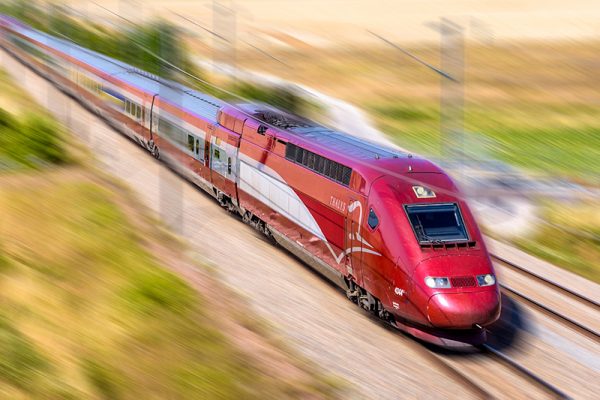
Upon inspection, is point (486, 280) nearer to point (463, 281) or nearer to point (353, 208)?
point (463, 281)

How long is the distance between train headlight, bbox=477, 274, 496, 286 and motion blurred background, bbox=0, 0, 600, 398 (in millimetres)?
2675

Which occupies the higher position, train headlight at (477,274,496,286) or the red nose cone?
train headlight at (477,274,496,286)

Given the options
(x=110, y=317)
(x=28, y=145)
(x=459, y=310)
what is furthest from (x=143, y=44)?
(x=110, y=317)

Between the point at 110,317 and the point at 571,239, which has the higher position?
the point at 110,317

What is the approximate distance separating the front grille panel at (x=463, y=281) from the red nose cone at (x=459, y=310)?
183mm

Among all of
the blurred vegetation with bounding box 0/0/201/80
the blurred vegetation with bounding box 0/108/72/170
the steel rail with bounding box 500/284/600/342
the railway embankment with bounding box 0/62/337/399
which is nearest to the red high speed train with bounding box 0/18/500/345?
the railway embankment with bounding box 0/62/337/399

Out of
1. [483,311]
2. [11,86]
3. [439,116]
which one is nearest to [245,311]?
[483,311]

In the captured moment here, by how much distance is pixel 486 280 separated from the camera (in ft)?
50.0

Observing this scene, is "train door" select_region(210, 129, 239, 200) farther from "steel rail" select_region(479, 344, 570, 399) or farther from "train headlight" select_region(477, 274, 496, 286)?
"steel rail" select_region(479, 344, 570, 399)

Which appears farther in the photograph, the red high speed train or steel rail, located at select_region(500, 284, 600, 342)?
steel rail, located at select_region(500, 284, 600, 342)

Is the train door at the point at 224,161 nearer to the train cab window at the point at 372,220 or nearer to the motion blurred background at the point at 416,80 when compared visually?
the motion blurred background at the point at 416,80

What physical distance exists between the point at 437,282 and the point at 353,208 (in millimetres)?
2672

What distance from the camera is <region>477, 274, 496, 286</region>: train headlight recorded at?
15137 millimetres

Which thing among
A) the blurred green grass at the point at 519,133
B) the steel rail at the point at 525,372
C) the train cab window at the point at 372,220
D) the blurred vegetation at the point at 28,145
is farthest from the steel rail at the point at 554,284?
the blurred vegetation at the point at 28,145
